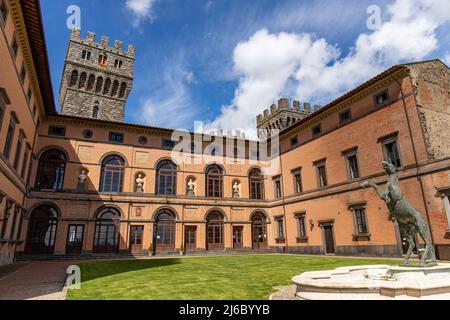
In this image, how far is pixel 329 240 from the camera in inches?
851

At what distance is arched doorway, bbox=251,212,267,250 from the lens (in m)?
27.9

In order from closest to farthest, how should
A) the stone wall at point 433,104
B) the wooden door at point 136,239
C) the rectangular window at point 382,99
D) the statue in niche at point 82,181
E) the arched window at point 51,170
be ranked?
the stone wall at point 433,104, the rectangular window at point 382,99, the arched window at point 51,170, the statue in niche at point 82,181, the wooden door at point 136,239

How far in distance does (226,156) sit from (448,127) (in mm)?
17551

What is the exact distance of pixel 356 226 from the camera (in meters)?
19.4

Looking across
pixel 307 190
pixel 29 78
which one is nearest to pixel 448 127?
pixel 307 190

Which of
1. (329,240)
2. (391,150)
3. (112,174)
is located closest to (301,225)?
(329,240)

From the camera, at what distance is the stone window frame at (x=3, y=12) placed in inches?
422

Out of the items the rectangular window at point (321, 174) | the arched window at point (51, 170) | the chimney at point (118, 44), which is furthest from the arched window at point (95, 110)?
the rectangular window at point (321, 174)

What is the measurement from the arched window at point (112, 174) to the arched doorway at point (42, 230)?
3975mm

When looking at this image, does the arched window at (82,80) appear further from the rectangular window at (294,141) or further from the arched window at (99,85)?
the rectangular window at (294,141)

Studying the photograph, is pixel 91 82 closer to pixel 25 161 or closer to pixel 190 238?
pixel 25 161
